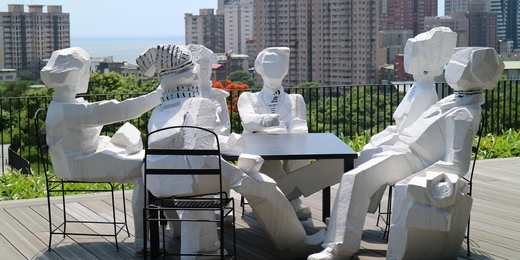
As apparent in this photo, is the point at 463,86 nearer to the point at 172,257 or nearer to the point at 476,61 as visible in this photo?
the point at 476,61

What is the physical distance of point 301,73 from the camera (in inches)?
1868

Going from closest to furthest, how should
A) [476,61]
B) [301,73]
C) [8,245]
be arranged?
[476,61] < [8,245] < [301,73]

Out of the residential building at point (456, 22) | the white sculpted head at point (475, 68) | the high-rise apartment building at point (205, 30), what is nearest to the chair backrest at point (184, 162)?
the white sculpted head at point (475, 68)

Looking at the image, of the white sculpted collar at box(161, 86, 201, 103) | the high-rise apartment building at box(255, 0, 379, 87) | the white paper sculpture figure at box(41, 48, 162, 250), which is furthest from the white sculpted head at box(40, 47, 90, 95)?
the high-rise apartment building at box(255, 0, 379, 87)

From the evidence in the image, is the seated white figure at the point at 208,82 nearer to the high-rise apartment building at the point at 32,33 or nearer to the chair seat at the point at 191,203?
the chair seat at the point at 191,203

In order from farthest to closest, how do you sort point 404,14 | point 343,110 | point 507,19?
1. point 404,14
2. point 507,19
3. point 343,110

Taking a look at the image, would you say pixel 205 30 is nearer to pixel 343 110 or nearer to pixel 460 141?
pixel 343 110

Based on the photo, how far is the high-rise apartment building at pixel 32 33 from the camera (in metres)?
50.7

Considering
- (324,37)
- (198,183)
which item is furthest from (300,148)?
(324,37)

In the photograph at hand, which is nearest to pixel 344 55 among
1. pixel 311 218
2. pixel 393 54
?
pixel 393 54

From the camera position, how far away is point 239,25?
199 ft

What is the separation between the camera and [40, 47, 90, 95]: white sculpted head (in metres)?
4.10

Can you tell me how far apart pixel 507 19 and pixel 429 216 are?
54.5 metres

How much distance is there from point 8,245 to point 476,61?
308cm
